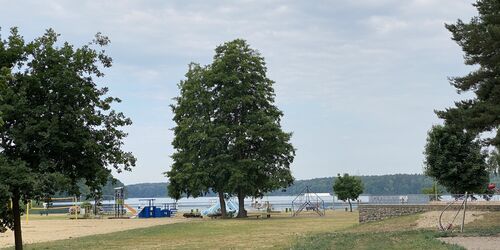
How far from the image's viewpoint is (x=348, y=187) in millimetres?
75812

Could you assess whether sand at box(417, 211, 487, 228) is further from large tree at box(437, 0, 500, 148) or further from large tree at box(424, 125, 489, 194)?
large tree at box(424, 125, 489, 194)

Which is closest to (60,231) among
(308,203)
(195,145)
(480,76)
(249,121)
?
(195,145)

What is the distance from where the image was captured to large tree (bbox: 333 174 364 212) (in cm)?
7525

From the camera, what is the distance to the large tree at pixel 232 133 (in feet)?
174

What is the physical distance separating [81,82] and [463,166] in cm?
3593

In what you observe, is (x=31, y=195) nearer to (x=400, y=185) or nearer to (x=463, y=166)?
(x=463, y=166)

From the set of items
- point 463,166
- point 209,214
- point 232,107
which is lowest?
point 209,214

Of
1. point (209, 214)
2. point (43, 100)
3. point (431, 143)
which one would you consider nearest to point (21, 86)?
point (43, 100)

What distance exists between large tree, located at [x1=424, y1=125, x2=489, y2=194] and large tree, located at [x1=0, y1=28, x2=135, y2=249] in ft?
110

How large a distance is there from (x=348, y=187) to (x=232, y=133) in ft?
87.3

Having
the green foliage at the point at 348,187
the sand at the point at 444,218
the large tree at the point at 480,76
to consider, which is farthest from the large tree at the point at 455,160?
the green foliage at the point at 348,187

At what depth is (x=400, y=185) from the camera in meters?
180

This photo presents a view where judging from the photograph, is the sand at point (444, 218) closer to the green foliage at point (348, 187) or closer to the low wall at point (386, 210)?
the low wall at point (386, 210)

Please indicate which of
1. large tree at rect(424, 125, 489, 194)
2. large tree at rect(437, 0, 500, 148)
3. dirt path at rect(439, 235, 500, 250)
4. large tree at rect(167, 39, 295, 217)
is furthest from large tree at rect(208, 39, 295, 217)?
dirt path at rect(439, 235, 500, 250)
